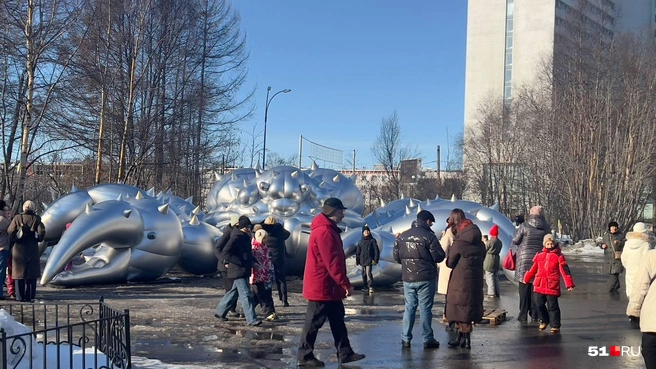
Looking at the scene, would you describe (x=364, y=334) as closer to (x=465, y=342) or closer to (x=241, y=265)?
(x=465, y=342)

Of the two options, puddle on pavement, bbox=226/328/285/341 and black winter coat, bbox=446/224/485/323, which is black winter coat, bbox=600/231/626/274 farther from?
Answer: puddle on pavement, bbox=226/328/285/341

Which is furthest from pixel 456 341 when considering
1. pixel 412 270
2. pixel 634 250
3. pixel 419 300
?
pixel 634 250

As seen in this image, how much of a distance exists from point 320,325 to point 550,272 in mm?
4089

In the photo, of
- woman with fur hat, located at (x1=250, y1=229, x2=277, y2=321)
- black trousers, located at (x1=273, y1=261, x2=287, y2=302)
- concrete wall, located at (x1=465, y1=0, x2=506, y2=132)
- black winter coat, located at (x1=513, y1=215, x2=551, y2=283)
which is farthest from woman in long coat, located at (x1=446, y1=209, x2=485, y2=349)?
concrete wall, located at (x1=465, y1=0, x2=506, y2=132)

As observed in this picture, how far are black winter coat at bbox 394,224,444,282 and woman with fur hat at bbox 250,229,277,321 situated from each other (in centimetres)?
292

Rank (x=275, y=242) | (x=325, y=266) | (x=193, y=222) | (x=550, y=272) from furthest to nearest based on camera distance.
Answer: (x=193, y=222) → (x=275, y=242) → (x=550, y=272) → (x=325, y=266)

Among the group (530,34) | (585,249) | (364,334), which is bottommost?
(585,249)

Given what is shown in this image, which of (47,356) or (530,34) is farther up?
(530,34)

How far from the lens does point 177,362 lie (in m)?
7.87

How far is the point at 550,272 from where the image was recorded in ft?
32.7

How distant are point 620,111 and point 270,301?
104ft

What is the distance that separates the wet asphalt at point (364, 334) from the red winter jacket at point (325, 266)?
0.93 m

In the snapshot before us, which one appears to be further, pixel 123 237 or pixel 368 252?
pixel 368 252

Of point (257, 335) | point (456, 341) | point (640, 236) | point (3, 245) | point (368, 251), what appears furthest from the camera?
point (368, 251)
